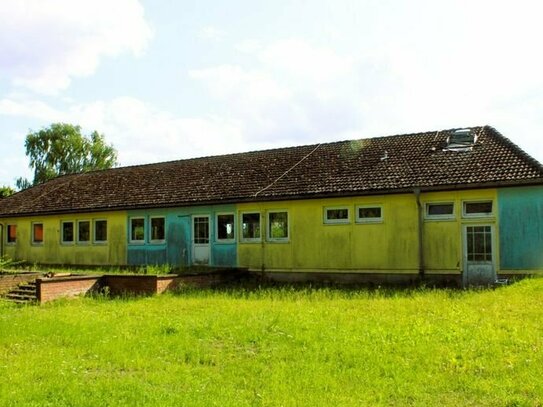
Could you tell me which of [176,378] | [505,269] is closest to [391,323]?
[176,378]

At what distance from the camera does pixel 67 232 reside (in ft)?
93.1

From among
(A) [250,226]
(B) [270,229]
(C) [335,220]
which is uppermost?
(C) [335,220]

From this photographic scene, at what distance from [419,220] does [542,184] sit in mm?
3824

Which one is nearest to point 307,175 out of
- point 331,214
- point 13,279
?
point 331,214

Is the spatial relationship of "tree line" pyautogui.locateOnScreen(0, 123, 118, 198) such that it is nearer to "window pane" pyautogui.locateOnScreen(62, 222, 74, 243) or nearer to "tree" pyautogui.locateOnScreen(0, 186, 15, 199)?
"tree" pyautogui.locateOnScreen(0, 186, 15, 199)

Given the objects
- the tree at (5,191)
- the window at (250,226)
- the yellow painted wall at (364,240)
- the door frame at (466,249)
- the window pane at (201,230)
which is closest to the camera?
Result: the door frame at (466,249)

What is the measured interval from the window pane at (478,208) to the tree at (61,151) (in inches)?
1746

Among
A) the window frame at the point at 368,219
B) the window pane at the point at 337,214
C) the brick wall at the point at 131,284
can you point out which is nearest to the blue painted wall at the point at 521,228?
the window frame at the point at 368,219

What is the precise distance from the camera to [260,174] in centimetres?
2425

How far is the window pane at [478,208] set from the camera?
1814 cm

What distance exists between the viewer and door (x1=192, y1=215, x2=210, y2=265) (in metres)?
23.5

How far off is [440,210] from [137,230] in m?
13.4

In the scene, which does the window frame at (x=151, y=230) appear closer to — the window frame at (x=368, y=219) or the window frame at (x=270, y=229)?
the window frame at (x=270, y=229)

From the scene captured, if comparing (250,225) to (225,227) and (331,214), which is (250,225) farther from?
(331,214)
